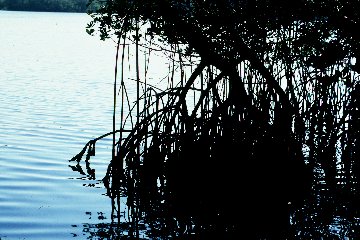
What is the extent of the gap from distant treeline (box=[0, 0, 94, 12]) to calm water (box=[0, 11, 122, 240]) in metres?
62.6

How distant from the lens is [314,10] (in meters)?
7.07

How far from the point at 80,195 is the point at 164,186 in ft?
3.45

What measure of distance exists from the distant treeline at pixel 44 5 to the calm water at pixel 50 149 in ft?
205

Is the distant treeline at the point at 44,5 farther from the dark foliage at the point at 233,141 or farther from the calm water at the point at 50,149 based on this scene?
the dark foliage at the point at 233,141

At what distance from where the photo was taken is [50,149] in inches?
469

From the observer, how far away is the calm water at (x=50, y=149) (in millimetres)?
7551

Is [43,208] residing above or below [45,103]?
below

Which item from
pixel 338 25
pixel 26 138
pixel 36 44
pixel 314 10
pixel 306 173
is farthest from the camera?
pixel 36 44

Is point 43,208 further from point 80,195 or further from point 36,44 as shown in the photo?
point 36,44

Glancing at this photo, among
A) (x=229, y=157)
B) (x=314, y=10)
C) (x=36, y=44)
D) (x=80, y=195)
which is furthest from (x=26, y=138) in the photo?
(x=36, y=44)

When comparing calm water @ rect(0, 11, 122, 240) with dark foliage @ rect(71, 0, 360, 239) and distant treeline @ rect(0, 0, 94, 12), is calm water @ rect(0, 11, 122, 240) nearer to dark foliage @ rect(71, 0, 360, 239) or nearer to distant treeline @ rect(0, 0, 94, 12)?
dark foliage @ rect(71, 0, 360, 239)

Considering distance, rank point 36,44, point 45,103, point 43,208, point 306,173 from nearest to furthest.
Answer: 1. point 43,208
2. point 306,173
3. point 45,103
4. point 36,44

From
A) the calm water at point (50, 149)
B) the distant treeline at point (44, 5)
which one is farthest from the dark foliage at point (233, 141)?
the distant treeline at point (44, 5)

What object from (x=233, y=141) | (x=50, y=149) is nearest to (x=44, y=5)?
(x=50, y=149)
